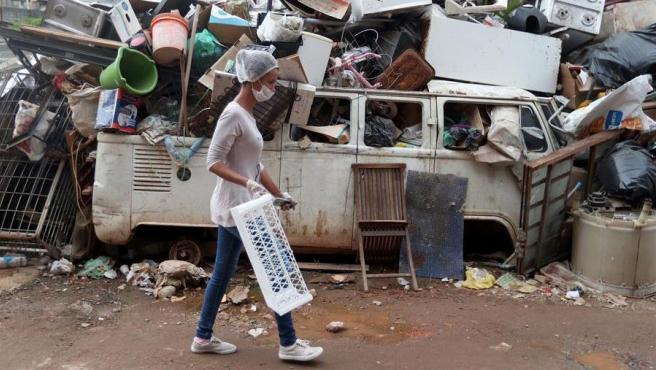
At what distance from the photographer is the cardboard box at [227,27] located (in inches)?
217

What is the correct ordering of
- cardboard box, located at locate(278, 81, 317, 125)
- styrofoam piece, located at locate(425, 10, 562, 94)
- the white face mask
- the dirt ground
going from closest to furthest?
1. the white face mask
2. the dirt ground
3. cardboard box, located at locate(278, 81, 317, 125)
4. styrofoam piece, located at locate(425, 10, 562, 94)

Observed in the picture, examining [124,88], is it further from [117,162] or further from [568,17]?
[568,17]

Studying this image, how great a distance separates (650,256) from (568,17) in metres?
3.22

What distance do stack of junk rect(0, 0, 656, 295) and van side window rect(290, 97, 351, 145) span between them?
0.01 metres

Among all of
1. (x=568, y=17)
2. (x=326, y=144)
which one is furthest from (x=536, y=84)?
(x=326, y=144)

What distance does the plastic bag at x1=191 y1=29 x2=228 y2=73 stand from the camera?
540 cm

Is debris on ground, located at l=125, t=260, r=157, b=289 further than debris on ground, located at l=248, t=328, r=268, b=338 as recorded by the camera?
Yes

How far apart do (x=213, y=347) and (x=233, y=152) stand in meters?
1.23

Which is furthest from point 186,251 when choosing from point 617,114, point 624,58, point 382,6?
point 624,58

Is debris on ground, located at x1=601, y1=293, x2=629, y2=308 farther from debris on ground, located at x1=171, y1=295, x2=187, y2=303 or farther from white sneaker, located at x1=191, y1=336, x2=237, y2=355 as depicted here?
debris on ground, located at x1=171, y1=295, x2=187, y2=303

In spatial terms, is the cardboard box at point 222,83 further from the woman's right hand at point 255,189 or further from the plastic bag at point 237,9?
the woman's right hand at point 255,189

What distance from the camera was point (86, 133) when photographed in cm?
527

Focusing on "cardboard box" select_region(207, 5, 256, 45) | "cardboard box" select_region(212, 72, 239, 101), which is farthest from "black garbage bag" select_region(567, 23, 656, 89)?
"cardboard box" select_region(212, 72, 239, 101)

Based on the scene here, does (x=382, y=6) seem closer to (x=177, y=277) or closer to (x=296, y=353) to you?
(x=177, y=277)
